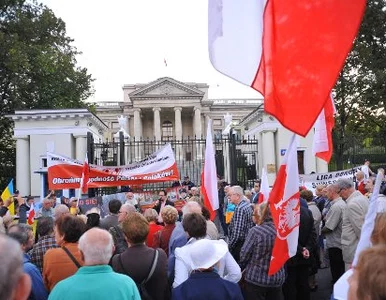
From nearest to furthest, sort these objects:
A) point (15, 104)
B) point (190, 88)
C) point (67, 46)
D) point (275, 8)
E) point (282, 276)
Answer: point (275, 8) < point (282, 276) < point (15, 104) < point (67, 46) < point (190, 88)

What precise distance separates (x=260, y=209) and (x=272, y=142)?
2494cm

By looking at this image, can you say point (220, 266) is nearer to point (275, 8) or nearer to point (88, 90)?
point (275, 8)

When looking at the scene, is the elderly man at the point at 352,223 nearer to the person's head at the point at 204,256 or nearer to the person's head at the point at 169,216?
the person's head at the point at 169,216

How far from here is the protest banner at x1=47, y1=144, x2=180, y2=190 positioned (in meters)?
11.8

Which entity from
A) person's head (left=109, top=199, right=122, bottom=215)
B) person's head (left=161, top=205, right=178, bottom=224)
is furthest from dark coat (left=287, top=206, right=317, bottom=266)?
person's head (left=109, top=199, right=122, bottom=215)

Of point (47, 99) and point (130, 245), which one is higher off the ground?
point (47, 99)

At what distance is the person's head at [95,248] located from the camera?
3.50 m

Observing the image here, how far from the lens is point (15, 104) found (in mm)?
33094

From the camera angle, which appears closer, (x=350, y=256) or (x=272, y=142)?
(x=350, y=256)

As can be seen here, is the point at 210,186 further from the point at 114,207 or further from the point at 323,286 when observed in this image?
the point at 323,286

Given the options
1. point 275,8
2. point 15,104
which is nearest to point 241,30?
point 275,8

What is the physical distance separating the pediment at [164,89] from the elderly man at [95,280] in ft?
216

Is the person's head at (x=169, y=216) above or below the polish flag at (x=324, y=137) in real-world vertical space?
below

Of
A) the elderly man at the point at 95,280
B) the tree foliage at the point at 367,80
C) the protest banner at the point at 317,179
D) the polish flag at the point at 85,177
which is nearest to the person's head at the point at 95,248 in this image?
the elderly man at the point at 95,280
